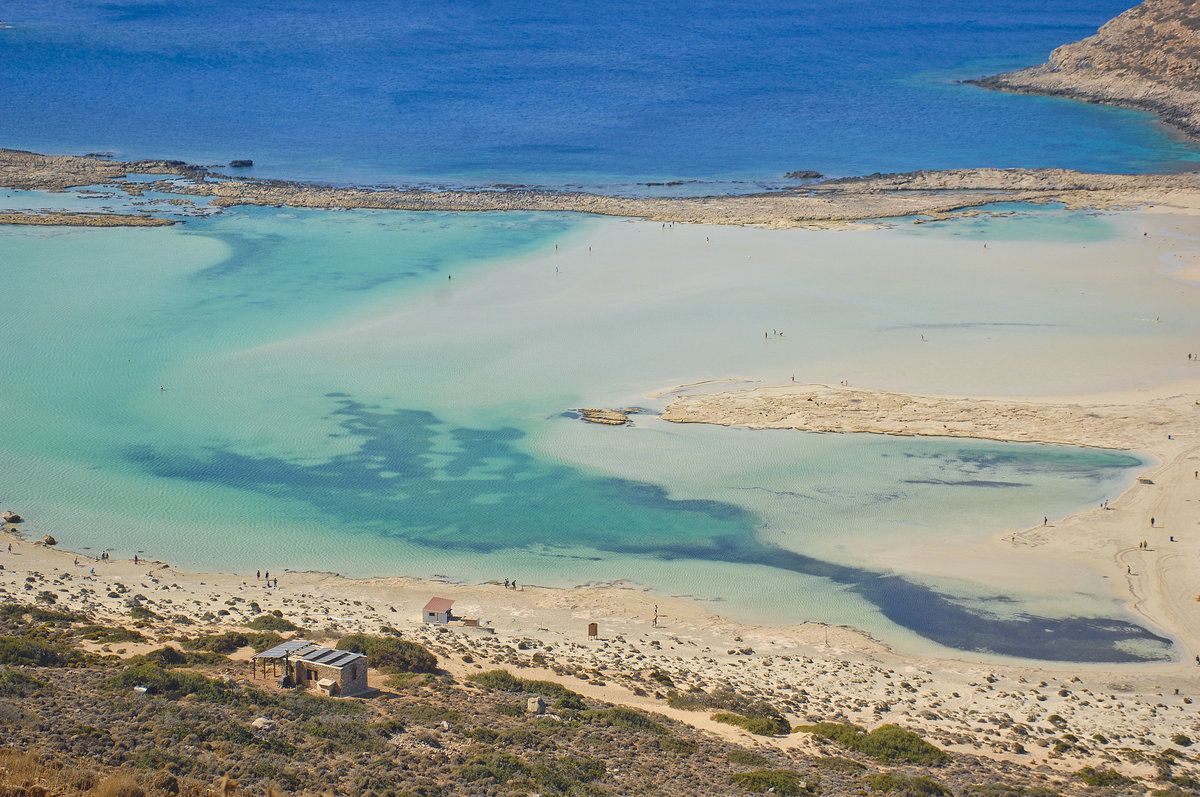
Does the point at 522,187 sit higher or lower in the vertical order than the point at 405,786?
higher

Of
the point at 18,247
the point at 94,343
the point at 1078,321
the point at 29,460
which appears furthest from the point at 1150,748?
the point at 18,247

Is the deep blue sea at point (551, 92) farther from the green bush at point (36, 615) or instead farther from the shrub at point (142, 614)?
the green bush at point (36, 615)

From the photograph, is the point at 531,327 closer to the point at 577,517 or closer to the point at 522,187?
the point at 577,517

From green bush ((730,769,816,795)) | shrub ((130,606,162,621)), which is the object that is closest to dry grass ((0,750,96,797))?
shrub ((130,606,162,621))

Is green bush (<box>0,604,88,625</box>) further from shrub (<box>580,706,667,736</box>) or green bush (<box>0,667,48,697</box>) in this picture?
shrub (<box>580,706,667,736</box>)

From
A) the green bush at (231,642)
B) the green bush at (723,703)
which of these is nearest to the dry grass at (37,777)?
the green bush at (231,642)

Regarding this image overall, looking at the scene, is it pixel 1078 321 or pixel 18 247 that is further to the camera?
pixel 18 247

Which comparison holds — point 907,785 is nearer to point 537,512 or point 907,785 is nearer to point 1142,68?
point 537,512
